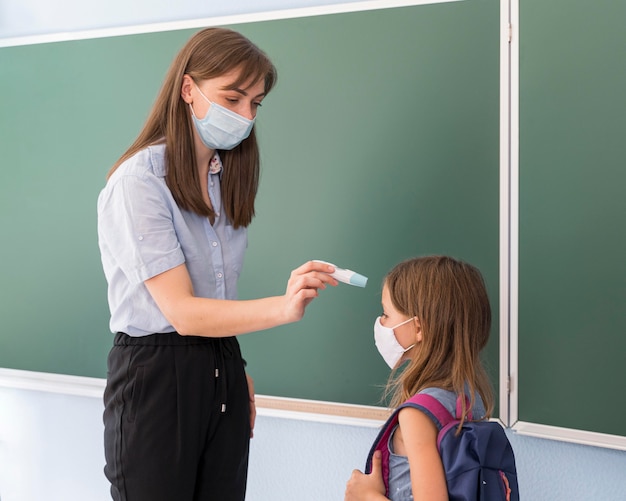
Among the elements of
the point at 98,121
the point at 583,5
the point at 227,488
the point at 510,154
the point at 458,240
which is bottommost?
the point at 227,488

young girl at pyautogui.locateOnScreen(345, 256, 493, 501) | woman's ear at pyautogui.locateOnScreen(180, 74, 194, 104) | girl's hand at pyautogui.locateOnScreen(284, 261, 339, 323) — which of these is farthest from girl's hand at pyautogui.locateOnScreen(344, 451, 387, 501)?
woman's ear at pyautogui.locateOnScreen(180, 74, 194, 104)

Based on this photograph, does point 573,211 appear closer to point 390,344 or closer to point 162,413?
point 390,344

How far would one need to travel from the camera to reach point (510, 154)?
1.77 meters

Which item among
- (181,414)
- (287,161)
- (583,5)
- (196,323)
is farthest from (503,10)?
(181,414)

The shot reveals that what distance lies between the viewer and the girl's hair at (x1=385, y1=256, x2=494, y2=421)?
132cm

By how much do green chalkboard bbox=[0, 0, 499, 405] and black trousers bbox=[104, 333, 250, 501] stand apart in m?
0.69

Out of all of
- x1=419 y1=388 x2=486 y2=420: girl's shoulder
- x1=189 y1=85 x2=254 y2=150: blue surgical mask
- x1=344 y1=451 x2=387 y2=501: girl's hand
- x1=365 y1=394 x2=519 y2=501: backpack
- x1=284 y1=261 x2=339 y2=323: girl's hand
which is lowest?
x1=344 y1=451 x2=387 y2=501: girl's hand

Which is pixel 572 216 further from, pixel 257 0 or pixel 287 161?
pixel 257 0

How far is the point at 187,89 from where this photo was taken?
139cm

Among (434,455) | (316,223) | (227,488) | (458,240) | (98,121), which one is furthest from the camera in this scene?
(98,121)

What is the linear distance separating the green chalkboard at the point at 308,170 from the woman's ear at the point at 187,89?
2.15ft

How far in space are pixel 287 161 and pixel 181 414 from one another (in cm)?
95

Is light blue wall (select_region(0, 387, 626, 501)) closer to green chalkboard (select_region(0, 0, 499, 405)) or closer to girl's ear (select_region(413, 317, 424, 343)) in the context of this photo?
green chalkboard (select_region(0, 0, 499, 405))

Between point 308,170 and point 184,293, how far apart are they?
0.84 metres
